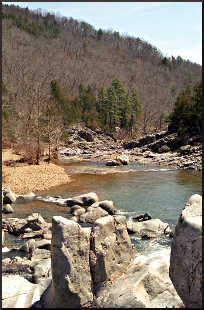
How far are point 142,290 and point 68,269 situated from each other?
1.89 meters

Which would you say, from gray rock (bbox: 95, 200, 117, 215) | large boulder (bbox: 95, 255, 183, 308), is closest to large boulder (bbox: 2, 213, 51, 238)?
gray rock (bbox: 95, 200, 117, 215)

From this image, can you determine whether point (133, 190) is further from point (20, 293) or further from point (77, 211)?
point (20, 293)

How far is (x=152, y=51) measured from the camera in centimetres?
17762

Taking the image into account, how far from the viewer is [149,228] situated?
1523 cm

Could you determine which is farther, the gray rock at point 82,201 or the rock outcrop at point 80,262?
the gray rock at point 82,201

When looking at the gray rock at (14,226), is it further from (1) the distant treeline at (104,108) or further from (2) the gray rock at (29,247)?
(1) the distant treeline at (104,108)

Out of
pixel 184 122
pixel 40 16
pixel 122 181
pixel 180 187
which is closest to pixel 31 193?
pixel 122 181

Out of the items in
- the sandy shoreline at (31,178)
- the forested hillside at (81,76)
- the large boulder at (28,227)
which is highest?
the forested hillside at (81,76)

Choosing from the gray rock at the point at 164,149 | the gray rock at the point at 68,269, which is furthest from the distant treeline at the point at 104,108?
the gray rock at the point at 68,269

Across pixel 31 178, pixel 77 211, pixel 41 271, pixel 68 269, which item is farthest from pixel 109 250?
pixel 31 178

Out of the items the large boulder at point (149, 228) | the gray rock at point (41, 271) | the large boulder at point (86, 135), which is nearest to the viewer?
the gray rock at point (41, 271)

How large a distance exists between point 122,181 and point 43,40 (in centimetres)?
15189

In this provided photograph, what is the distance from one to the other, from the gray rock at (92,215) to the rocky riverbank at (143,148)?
2142 centimetres

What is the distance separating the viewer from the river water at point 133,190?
1909 cm
